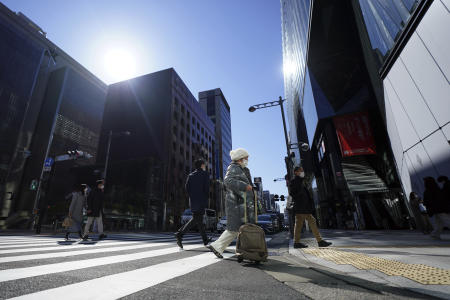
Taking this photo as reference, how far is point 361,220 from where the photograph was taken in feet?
50.7

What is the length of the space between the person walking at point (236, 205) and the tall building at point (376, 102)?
7716mm

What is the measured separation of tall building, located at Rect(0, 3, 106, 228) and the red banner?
2829 centimetres

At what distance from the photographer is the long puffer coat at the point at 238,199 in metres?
3.23

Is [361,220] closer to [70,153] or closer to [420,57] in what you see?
[420,57]

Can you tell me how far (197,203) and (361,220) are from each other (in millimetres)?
15253

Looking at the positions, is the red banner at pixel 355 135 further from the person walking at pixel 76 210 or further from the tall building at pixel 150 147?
the tall building at pixel 150 147

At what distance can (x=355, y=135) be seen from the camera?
54.5 ft

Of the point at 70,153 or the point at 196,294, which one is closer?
the point at 196,294

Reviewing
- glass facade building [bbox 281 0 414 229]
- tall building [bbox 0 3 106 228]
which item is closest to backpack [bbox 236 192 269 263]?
glass facade building [bbox 281 0 414 229]

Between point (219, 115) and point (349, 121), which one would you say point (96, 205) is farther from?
point (219, 115)

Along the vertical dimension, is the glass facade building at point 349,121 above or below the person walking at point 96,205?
above

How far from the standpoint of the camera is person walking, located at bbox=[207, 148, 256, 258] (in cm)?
323

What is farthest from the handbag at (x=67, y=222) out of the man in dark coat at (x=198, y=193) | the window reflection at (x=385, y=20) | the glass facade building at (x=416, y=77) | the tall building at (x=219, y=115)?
the tall building at (x=219, y=115)

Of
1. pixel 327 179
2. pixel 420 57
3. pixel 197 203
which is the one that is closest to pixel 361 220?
pixel 327 179
